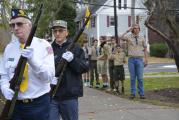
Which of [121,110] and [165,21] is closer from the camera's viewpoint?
[121,110]

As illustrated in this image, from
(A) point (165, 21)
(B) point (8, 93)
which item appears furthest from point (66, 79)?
(A) point (165, 21)

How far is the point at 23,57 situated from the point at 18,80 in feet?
0.94

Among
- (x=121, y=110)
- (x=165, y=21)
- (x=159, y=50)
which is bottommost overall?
(x=159, y=50)

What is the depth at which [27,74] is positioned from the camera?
5.31m

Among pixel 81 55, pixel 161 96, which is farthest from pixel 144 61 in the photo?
pixel 81 55

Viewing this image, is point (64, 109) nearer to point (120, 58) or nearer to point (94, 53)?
point (120, 58)

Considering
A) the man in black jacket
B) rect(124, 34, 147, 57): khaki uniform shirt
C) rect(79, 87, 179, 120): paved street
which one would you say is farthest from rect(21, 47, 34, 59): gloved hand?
rect(124, 34, 147, 57): khaki uniform shirt

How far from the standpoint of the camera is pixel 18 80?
5.17m

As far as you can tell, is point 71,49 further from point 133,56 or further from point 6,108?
point 133,56

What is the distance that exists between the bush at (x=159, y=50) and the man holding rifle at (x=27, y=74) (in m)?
49.0

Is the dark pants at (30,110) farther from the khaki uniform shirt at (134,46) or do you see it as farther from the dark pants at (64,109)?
the khaki uniform shirt at (134,46)

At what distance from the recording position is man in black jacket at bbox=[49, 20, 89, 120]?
6656mm

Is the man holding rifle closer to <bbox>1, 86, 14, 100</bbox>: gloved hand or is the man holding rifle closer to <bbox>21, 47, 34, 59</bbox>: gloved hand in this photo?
<bbox>1, 86, 14, 100</bbox>: gloved hand

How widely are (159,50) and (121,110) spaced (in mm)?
44093
